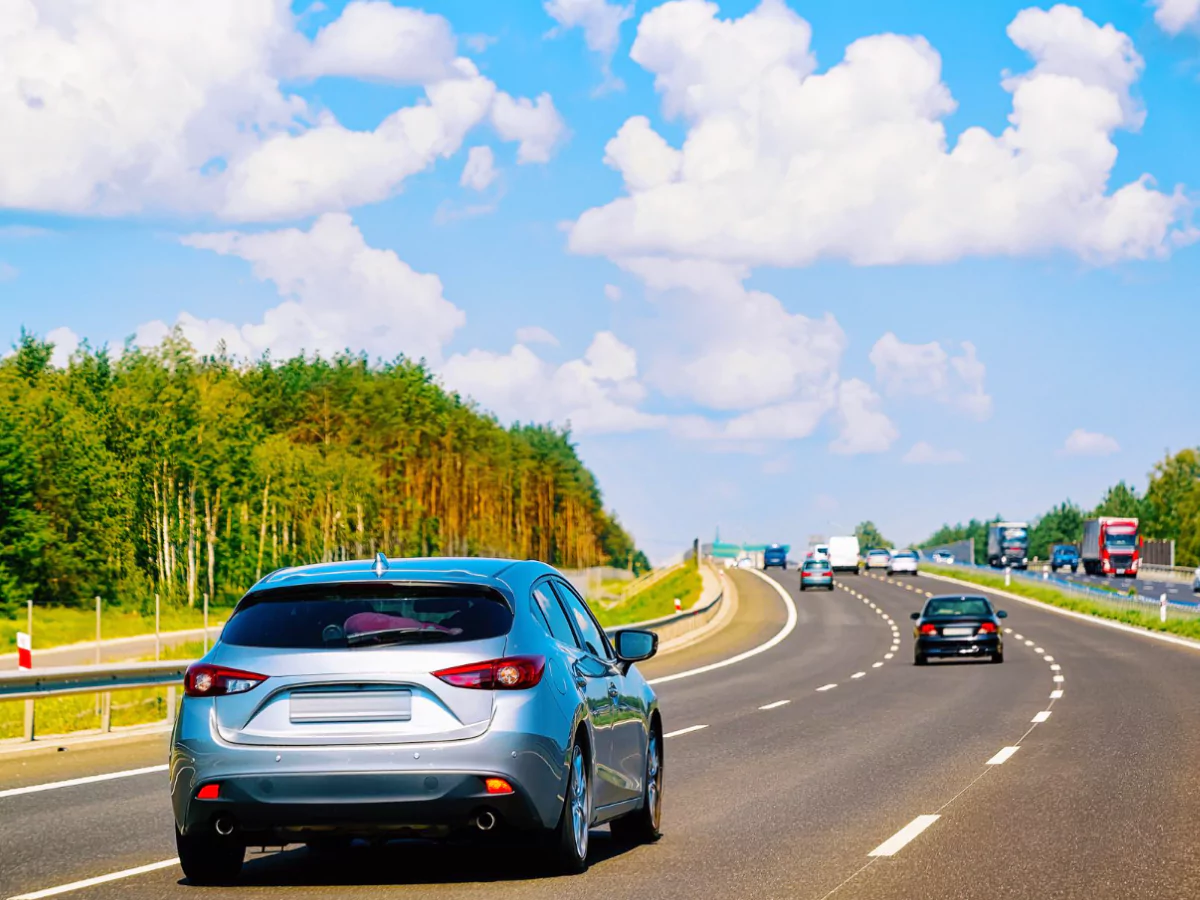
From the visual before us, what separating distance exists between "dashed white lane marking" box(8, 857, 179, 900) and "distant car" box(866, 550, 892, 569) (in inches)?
3899

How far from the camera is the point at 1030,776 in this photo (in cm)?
1434

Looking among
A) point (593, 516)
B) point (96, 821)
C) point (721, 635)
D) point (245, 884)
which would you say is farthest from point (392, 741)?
point (593, 516)

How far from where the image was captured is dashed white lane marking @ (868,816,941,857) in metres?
9.87

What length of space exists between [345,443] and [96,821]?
10178 centimetres

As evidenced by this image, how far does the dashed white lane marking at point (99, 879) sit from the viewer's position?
28.0 ft

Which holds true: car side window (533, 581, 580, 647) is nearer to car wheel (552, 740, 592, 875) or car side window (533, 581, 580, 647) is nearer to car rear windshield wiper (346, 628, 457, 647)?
car wheel (552, 740, 592, 875)

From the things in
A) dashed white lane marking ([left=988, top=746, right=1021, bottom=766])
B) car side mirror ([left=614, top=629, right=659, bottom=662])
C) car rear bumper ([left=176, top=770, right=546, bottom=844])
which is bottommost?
dashed white lane marking ([left=988, top=746, right=1021, bottom=766])

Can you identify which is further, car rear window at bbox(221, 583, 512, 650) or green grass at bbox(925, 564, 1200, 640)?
green grass at bbox(925, 564, 1200, 640)

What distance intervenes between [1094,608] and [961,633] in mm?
28669

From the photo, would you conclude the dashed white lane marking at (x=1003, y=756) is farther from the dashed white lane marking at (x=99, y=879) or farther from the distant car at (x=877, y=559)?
the distant car at (x=877, y=559)

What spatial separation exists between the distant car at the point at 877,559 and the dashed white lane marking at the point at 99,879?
99.0 meters

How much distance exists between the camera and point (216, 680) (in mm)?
8312

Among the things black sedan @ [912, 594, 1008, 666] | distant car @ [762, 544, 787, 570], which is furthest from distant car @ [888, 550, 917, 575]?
black sedan @ [912, 594, 1008, 666]

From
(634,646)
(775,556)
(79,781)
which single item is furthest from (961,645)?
(775,556)
